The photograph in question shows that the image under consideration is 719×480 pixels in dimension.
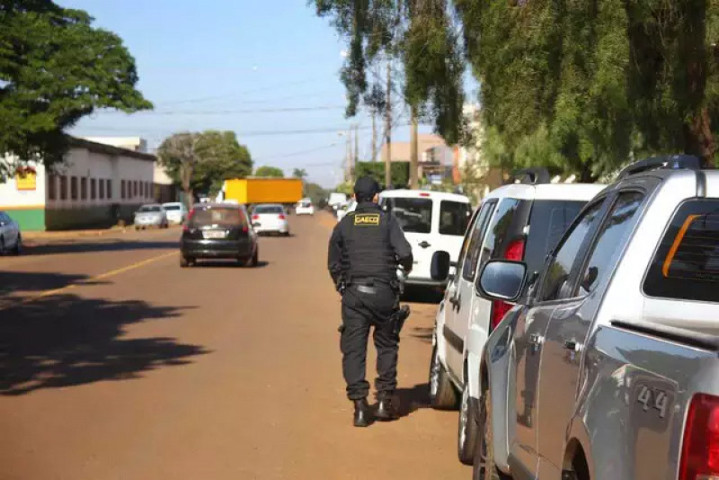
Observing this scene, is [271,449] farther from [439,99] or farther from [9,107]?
[9,107]

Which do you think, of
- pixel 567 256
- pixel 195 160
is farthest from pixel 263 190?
pixel 567 256

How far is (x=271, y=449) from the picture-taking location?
810 centimetres

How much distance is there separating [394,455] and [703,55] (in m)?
5.00

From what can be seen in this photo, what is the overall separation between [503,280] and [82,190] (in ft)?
232

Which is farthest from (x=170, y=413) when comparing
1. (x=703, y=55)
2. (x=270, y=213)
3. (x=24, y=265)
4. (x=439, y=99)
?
(x=270, y=213)

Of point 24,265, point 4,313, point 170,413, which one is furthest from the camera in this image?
point 24,265

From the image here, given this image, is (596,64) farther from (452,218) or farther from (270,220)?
(270,220)

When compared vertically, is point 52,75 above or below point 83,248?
above

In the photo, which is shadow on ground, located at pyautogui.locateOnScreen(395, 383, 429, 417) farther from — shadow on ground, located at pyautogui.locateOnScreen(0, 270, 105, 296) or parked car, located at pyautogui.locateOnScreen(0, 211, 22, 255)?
parked car, located at pyautogui.locateOnScreen(0, 211, 22, 255)

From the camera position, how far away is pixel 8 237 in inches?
1471

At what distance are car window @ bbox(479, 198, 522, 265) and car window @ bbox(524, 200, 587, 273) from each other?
155 millimetres

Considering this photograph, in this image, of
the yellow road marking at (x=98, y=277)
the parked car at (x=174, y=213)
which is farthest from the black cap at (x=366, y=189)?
the parked car at (x=174, y=213)

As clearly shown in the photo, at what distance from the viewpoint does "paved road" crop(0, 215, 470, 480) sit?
25.3ft

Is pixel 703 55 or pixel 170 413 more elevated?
pixel 703 55
